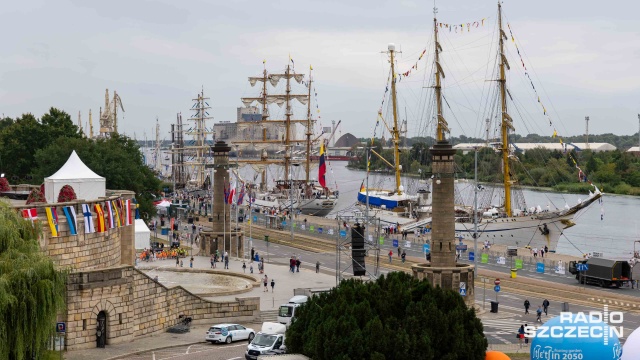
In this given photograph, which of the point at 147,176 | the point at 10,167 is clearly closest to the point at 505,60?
the point at 147,176

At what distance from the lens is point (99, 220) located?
4316 centimetres

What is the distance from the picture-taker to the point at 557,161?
15788 centimetres

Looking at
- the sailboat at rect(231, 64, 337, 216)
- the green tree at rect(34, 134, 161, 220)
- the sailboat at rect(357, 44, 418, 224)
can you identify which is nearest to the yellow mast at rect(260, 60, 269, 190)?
the sailboat at rect(231, 64, 337, 216)

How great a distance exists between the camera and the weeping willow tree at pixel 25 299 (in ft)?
98.3

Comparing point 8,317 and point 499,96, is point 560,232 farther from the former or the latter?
point 8,317

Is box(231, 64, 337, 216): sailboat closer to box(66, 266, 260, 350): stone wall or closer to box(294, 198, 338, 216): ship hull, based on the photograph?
box(294, 198, 338, 216): ship hull

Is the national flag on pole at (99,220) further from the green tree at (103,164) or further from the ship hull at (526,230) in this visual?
the ship hull at (526,230)

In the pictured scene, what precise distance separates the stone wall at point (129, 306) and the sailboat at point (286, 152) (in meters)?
77.5


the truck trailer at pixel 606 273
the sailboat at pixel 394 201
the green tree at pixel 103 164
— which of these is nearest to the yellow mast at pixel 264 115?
the sailboat at pixel 394 201

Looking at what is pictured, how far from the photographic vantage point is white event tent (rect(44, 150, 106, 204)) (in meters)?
49.4

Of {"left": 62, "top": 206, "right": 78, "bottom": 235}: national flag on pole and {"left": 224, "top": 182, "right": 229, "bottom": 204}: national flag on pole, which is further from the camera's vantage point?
{"left": 224, "top": 182, "right": 229, "bottom": 204}: national flag on pole

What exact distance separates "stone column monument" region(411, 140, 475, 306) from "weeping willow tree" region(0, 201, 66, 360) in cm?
1974

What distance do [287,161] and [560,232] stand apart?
188 feet

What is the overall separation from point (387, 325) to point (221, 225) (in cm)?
3679
